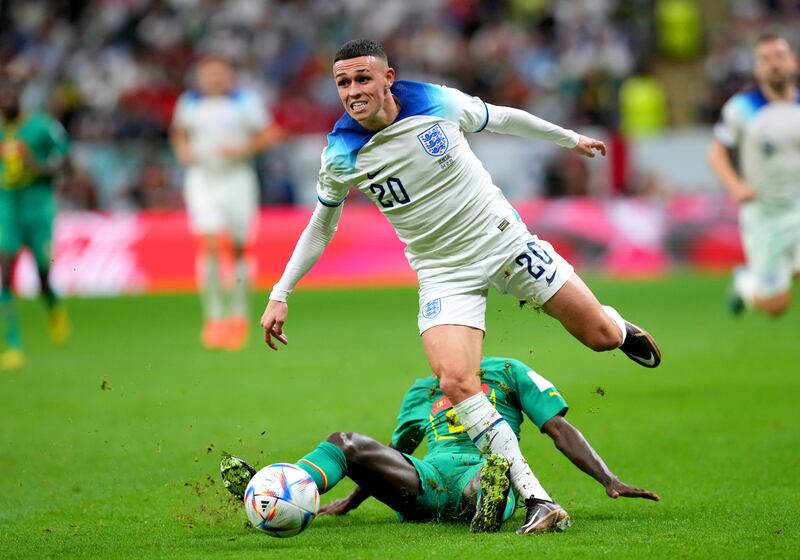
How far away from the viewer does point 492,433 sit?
6.04 meters

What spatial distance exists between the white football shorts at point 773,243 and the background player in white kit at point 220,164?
570 cm

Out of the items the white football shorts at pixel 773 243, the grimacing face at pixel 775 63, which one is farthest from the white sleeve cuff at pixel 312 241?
the white football shorts at pixel 773 243

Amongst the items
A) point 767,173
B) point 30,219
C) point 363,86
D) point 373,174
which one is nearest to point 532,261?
point 373,174

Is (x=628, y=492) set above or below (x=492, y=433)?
below

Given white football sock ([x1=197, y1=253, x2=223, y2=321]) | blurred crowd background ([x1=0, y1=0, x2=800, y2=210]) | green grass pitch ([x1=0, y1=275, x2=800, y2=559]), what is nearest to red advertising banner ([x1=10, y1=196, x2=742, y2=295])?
blurred crowd background ([x1=0, y1=0, x2=800, y2=210])

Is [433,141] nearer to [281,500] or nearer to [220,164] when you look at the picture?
[281,500]

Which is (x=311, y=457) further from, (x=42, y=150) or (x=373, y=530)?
(x=42, y=150)

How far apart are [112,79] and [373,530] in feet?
73.8

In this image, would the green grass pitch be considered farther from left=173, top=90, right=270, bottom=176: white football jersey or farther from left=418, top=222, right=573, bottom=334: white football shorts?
left=173, top=90, right=270, bottom=176: white football jersey

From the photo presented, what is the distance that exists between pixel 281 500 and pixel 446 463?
1.00 m

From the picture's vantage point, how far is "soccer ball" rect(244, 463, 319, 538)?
18.3 ft

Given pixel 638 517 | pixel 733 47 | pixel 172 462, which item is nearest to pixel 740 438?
pixel 638 517

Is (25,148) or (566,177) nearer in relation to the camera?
(25,148)

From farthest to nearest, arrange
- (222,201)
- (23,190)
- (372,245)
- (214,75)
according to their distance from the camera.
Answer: (372,245), (222,201), (214,75), (23,190)
